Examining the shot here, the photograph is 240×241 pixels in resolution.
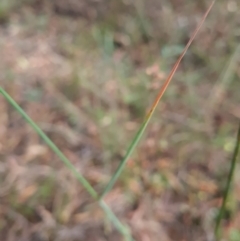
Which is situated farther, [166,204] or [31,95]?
[31,95]

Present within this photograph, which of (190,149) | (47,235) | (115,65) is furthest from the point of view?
(115,65)

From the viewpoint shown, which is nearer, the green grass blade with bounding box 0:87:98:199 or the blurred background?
the green grass blade with bounding box 0:87:98:199

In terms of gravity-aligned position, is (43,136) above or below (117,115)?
above

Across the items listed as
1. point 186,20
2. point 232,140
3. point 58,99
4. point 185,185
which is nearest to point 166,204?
point 185,185

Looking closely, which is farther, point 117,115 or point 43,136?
point 117,115

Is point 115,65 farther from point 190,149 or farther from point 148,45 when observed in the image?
point 190,149

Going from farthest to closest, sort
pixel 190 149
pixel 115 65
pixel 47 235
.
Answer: pixel 115 65, pixel 190 149, pixel 47 235

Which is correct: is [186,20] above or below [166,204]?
above

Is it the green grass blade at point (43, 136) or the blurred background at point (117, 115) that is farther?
the blurred background at point (117, 115)
